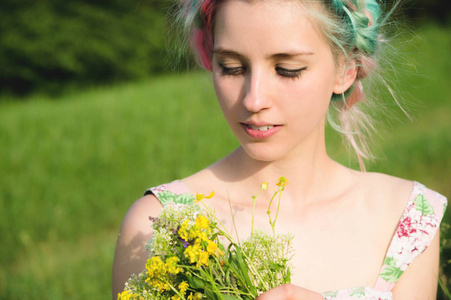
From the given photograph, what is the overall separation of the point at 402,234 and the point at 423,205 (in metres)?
0.19

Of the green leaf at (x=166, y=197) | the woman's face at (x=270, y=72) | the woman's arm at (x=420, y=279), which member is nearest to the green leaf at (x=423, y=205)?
the woman's arm at (x=420, y=279)

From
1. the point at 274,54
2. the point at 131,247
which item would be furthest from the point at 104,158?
the point at 274,54

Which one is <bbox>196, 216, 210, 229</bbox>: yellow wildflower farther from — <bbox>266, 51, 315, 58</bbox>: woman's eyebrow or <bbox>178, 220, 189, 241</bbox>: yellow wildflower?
<bbox>266, 51, 315, 58</bbox>: woman's eyebrow

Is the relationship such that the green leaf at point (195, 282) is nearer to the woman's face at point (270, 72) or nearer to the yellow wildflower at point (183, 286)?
the yellow wildflower at point (183, 286)

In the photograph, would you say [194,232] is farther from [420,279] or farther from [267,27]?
[420,279]

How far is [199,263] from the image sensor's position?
1.38 meters

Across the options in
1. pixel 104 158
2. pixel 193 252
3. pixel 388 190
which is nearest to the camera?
pixel 193 252

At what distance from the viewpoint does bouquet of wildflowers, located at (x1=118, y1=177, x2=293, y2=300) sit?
55.1 inches

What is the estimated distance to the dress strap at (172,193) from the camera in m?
2.17

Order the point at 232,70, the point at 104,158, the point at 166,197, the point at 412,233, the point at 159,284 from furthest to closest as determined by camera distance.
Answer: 1. the point at 104,158
2. the point at 412,233
3. the point at 166,197
4. the point at 232,70
5. the point at 159,284

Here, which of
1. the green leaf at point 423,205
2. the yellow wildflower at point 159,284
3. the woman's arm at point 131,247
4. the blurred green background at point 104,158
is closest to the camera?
the yellow wildflower at point 159,284

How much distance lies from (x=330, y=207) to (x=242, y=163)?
0.42m

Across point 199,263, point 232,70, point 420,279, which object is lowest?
point 420,279

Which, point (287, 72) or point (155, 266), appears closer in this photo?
point (155, 266)
